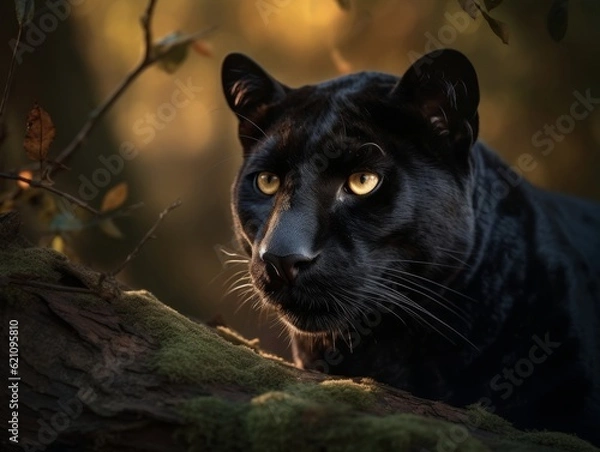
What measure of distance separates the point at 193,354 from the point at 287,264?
547mm

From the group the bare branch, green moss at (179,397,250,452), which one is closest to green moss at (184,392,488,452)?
green moss at (179,397,250,452)

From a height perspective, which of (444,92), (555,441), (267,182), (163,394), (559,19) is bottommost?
(163,394)

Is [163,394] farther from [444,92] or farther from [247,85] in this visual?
[247,85]

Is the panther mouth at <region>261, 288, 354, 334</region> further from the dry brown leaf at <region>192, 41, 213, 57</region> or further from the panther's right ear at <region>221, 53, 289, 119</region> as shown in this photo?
the dry brown leaf at <region>192, 41, 213, 57</region>

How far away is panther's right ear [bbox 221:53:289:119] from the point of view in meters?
3.41

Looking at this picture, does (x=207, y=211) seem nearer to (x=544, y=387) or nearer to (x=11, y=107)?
(x=11, y=107)

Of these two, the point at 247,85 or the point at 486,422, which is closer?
the point at 486,422

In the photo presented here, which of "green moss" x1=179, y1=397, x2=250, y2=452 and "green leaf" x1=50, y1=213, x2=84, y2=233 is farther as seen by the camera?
"green leaf" x1=50, y1=213, x2=84, y2=233

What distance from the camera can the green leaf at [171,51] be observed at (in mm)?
3779

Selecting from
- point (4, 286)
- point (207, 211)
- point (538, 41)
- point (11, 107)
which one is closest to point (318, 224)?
point (4, 286)

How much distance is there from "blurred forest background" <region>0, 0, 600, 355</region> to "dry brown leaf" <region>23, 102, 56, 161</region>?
2540mm

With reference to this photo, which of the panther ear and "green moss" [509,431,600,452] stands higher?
the panther ear

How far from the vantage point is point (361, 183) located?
285 centimetres

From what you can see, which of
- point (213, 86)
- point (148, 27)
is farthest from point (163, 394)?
point (213, 86)
